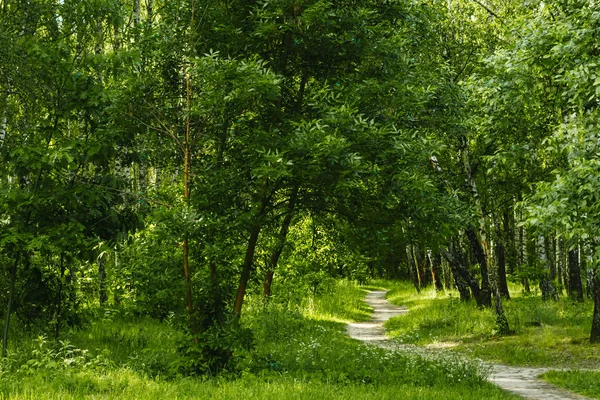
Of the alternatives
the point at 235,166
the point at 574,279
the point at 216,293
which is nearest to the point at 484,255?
the point at 574,279

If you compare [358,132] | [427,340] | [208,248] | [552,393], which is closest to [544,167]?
[427,340]

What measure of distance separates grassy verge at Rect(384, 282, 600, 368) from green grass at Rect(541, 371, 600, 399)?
1353 mm

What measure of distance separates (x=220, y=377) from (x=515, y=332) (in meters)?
11.2

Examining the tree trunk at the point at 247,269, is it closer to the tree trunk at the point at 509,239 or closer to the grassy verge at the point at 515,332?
the grassy verge at the point at 515,332

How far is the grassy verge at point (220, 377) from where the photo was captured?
7965mm

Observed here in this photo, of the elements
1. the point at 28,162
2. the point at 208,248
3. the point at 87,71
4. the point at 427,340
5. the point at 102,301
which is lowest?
the point at 427,340

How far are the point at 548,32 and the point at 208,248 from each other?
23.5ft

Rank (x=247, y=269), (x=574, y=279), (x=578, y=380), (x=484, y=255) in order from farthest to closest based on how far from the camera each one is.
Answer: (x=574, y=279) → (x=484, y=255) → (x=578, y=380) → (x=247, y=269)

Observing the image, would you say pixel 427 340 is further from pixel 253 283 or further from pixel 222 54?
pixel 222 54

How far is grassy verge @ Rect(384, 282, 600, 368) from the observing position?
562 inches

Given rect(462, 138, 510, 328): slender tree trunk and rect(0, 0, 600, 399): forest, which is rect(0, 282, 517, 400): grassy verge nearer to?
rect(0, 0, 600, 399): forest

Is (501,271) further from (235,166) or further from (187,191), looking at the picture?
(187,191)

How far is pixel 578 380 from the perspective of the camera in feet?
36.7

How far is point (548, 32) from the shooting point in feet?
35.0
